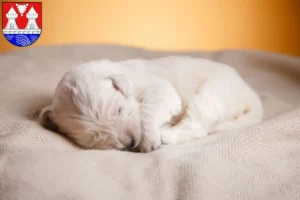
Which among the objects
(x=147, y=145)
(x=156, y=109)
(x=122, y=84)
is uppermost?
(x=122, y=84)

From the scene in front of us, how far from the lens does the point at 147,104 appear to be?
6.91ft

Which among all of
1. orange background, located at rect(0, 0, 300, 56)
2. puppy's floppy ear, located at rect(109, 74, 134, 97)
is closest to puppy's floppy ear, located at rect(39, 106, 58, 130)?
puppy's floppy ear, located at rect(109, 74, 134, 97)

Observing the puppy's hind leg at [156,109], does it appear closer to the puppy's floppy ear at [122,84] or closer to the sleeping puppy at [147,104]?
the sleeping puppy at [147,104]

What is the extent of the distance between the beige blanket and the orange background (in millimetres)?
1748

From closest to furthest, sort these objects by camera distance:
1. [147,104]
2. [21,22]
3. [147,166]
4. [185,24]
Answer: [147,166] → [147,104] → [21,22] → [185,24]

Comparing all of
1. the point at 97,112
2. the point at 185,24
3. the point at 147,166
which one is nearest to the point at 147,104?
the point at 97,112

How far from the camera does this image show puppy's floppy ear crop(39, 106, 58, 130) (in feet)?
6.73

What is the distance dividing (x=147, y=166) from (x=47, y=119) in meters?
0.65

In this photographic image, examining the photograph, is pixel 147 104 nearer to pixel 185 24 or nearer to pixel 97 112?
pixel 97 112

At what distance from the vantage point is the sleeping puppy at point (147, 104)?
1897mm

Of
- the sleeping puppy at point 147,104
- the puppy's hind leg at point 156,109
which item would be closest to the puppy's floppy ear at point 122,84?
the sleeping puppy at point 147,104

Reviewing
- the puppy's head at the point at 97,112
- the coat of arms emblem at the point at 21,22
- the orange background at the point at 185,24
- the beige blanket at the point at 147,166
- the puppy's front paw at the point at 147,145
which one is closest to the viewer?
the beige blanket at the point at 147,166

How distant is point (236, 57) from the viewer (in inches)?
144

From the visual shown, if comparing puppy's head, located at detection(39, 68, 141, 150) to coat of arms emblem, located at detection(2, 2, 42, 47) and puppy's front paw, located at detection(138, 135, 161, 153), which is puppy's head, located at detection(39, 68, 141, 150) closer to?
puppy's front paw, located at detection(138, 135, 161, 153)
